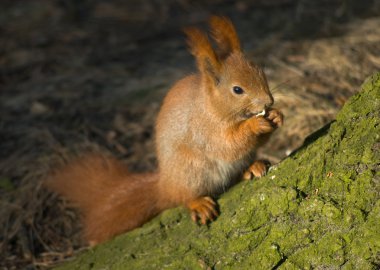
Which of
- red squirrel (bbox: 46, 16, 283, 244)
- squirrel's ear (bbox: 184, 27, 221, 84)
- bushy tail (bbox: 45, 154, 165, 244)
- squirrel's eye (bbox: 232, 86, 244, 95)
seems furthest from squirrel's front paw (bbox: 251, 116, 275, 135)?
bushy tail (bbox: 45, 154, 165, 244)

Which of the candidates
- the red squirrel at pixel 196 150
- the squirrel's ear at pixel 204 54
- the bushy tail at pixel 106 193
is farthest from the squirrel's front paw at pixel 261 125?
the bushy tail at pixel 106 193

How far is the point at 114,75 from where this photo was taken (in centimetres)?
461

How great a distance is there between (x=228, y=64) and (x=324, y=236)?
983 millimetres

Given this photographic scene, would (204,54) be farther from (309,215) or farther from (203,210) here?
(309,215)

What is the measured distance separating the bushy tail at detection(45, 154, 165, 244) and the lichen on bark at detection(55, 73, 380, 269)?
0.39m

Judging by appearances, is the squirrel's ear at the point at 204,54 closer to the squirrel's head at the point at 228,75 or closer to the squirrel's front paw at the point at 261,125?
the squirrel's head at the point at 228,75

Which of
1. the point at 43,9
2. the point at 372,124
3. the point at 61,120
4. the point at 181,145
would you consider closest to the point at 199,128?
the point at 181,145

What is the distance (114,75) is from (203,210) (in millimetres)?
2707

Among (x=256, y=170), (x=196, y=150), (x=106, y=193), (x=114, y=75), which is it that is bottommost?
(x=114, y=75)

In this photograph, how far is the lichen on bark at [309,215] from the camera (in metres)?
1.58

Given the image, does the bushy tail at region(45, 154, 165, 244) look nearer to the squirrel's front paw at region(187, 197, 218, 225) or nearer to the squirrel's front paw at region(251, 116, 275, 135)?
the squirrel's front paw at region(187, 197, 218, 225)

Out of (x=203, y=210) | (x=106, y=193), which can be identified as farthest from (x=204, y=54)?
(x=106, y=193)

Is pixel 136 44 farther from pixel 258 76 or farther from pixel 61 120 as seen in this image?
pixel 258 76

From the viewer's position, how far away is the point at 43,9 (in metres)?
6.05
